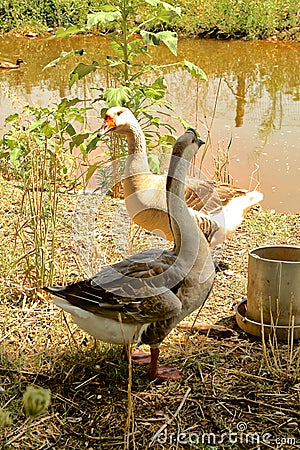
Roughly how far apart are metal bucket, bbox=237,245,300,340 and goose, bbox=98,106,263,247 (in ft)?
2.46

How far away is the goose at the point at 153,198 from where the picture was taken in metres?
4.08

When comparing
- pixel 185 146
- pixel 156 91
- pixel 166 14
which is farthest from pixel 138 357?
pixel 166 14

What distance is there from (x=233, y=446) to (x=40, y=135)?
3.90 metres

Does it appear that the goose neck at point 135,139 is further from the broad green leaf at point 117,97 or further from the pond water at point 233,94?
the pond water at point 233,94

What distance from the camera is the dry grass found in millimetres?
2521

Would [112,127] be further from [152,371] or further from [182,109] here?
[182,109]

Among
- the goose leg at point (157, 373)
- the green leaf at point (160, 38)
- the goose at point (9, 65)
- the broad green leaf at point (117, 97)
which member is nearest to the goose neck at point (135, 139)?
the broad green leaf at point (117, 97)

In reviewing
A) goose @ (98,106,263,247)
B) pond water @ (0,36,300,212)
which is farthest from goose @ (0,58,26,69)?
goose @ (98,106,263,247)

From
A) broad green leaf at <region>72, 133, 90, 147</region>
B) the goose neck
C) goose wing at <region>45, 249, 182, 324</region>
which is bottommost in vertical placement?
goose wing at <region>45, 249, 182, 324</region>

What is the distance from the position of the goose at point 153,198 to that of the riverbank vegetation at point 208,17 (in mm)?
12751

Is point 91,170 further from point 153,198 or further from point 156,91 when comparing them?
point 153,198

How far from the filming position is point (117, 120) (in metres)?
4.20

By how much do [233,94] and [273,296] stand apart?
26.3 ft

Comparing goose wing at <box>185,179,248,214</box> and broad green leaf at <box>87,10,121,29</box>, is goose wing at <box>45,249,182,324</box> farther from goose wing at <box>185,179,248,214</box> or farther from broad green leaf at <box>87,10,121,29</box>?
broad green leaf at <box>87,10,121,29</box>
